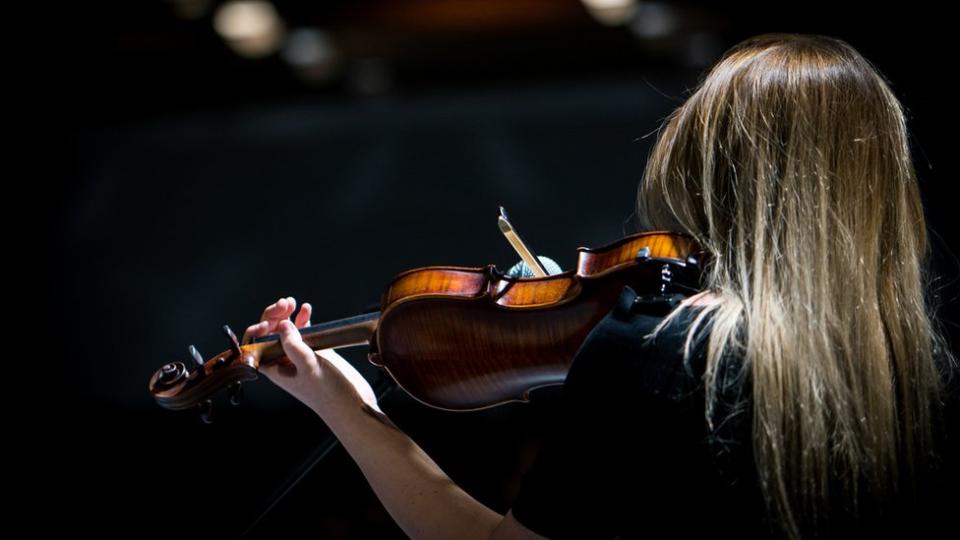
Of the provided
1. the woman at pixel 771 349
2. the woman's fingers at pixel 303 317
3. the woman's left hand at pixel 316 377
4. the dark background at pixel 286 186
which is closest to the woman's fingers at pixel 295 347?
the woman's left hand at pixel 316 377

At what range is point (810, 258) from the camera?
2.55ft

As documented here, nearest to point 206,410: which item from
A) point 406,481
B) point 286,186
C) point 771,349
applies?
point 406,481

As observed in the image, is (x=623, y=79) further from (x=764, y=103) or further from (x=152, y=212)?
(x=764, y=103)

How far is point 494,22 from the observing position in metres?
2.50

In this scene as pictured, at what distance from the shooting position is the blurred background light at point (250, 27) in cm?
251

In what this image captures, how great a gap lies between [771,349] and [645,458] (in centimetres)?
13

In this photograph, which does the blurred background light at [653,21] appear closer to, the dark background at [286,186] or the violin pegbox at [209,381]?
the dark background at [286,186]

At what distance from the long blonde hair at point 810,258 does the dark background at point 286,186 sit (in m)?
1.35

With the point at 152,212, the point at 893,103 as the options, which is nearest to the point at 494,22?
the point at 152,212

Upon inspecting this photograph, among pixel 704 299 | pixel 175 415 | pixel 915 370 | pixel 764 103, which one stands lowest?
pixel 175 415

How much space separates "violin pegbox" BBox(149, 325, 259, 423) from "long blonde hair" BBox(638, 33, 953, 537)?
0.49m

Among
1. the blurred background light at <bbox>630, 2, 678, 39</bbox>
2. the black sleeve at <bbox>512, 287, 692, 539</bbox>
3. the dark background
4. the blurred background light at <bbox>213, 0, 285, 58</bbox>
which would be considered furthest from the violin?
the blurred background light at <bbox>213, 0, 285, 58</bbox>

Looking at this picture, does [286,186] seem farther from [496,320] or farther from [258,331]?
[496,320]

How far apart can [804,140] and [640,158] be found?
5.35 feet
